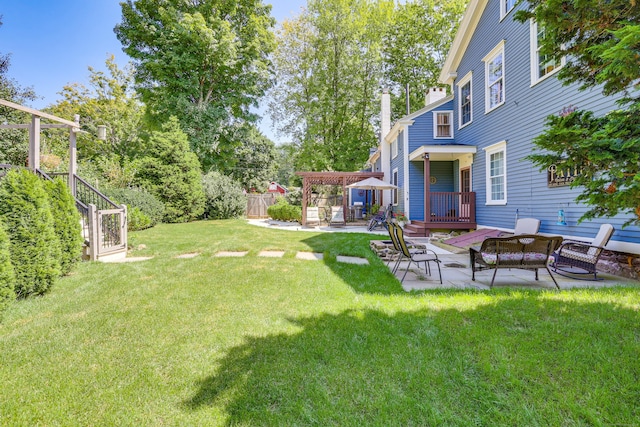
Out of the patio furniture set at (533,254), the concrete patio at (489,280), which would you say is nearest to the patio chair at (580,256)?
the patio furniture set at (533,254)

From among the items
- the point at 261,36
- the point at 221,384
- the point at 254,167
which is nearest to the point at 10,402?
the point at 221,384

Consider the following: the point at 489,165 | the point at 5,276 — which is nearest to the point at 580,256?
the point at 489,165

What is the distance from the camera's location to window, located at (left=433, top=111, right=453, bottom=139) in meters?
11.5

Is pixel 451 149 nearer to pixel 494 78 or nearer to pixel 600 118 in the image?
pixel 494 78

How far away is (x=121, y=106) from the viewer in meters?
22.5

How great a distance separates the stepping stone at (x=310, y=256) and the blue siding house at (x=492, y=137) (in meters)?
4.53

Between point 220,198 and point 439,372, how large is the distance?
17.3 meters

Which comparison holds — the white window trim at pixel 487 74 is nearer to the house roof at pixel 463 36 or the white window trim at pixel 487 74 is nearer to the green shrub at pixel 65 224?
the house roof at pixel 463 36

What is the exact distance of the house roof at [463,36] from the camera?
9452mm

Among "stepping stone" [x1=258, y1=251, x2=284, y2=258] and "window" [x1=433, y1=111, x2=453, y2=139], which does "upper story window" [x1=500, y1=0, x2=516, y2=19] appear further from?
"stepping stone" [x1=258, y1=251, x2=284, y2=258]

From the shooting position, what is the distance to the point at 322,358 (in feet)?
7.53

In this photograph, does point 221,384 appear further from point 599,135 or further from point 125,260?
point 125,260

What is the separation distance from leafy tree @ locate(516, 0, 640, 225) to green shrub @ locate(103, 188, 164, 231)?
12.6m

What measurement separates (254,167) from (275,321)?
3005 cm
